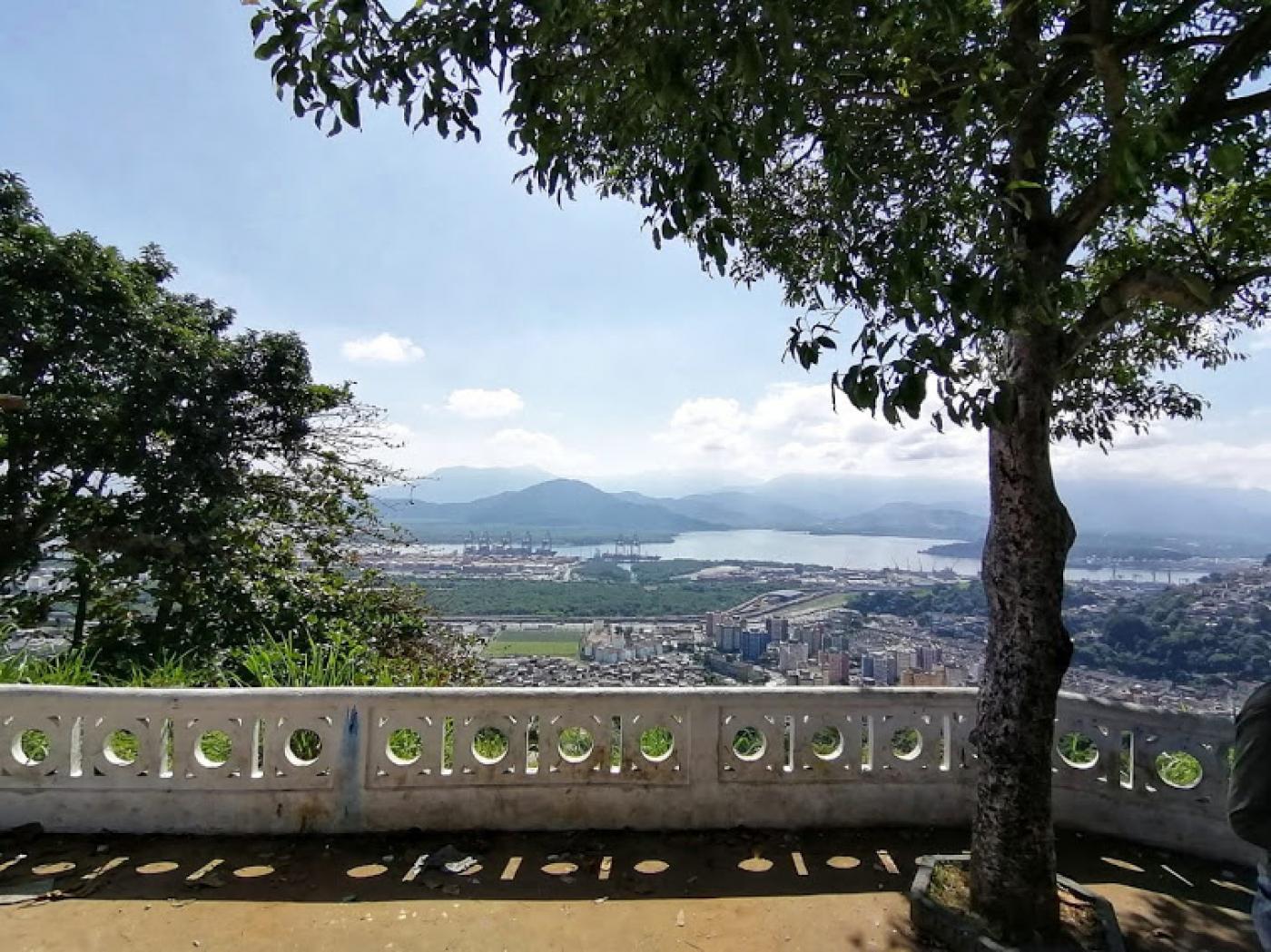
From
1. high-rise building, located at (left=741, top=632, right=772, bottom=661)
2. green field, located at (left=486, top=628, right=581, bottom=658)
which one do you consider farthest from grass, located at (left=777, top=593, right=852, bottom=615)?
green field, located at (left=486, top=628, right=581, bottom=658)

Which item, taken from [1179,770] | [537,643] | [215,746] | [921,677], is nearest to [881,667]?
[921,677]

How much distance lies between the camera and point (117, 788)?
4023 mm

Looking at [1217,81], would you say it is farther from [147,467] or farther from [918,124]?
[147,467]

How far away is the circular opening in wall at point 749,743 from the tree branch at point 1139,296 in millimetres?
2702

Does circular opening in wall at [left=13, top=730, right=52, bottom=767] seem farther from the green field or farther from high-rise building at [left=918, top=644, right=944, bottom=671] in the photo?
high-rise building at [left=918, top=644, right=944, bottom=671]

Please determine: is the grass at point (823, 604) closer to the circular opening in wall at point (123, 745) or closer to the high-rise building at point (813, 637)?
the high-rise building at point (813, 637)

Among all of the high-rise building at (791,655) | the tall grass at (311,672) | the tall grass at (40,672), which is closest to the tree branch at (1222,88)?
the high-rise building at (791,655)

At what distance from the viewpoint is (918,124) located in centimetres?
417

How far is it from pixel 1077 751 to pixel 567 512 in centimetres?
3146

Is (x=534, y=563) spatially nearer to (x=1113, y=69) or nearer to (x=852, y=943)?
(x=852, y=943)

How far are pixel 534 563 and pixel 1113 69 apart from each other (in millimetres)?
17943

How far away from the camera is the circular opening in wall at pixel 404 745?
4.29 metres

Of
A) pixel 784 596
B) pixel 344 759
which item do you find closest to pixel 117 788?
pixel 344 759

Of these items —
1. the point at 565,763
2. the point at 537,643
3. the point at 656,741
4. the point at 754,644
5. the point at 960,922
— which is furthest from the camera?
the point at 537,643
